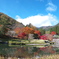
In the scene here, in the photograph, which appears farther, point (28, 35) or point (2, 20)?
point (2, 20)

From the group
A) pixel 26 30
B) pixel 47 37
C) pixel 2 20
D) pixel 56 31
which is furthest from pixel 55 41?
pixel 2 20

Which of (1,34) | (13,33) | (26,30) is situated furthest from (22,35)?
(13,33)

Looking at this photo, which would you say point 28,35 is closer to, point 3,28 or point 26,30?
point 26,30

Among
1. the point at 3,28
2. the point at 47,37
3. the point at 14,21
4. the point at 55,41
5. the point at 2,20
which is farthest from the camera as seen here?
the point at 14,21

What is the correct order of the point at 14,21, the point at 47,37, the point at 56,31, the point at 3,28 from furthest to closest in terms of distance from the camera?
the point at 14,21 < the point at 56,31 < the point at 47,37 < the point at 3,28

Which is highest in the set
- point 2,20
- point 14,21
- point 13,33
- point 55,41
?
point 14,21

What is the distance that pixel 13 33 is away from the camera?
242ft

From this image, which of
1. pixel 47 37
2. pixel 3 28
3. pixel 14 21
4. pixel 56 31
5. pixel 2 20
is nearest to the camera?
pixel 3 28

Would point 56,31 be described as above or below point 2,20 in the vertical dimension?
below

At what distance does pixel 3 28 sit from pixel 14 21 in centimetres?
7764

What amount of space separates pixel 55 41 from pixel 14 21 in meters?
84.9

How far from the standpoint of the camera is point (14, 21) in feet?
433

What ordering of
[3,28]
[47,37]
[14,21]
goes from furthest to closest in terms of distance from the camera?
[14,21], [47,37], [3,28]

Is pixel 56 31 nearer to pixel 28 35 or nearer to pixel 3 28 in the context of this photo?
pixel 28 35
